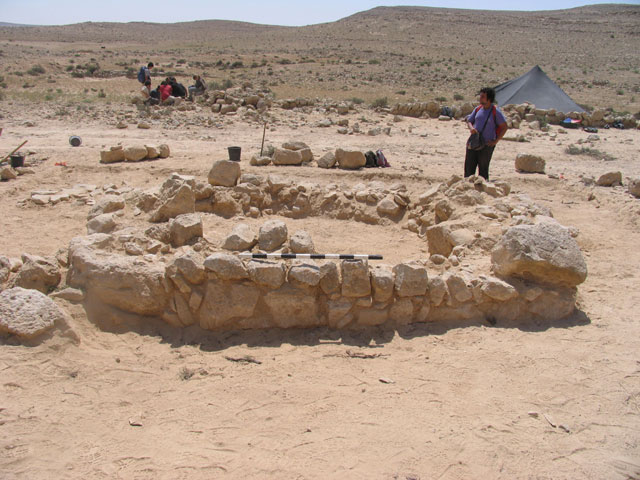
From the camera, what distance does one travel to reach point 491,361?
3979 millimetres

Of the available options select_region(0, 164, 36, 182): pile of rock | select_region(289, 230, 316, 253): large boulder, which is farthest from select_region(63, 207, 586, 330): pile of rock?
select_region(0, 164, 36, 182): pile of rock

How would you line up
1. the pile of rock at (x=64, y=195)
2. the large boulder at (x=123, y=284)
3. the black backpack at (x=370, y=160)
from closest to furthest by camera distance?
the large boulder at (x=123, y=284) < the pile of rock at (x=64, y=195) < the black backpack at (x=370, y=160)

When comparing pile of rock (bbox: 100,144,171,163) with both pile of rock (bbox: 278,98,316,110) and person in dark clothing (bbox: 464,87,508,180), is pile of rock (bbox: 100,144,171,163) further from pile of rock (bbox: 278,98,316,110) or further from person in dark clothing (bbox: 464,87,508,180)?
pile of rock (bbox: 278,98,316,110)

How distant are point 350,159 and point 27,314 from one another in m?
6.64

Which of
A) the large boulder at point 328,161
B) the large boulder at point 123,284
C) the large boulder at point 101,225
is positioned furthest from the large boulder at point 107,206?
the large boulder at point 328,161

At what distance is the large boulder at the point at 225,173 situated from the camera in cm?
794

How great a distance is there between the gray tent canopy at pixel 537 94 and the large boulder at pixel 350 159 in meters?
9.55

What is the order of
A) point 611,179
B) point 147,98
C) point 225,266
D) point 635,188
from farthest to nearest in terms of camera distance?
1. point 147,98
2. point 611,179
3. point 635,188
4. point 225,266

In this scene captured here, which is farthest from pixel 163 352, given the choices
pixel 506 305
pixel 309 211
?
pixel 309 211

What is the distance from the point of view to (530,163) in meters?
9.71

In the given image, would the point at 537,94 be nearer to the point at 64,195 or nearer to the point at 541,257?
the point at 541,257

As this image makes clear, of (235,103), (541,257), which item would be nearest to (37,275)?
(541,257)

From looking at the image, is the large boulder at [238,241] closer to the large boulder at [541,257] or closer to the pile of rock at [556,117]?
the large boulder at [541,257]

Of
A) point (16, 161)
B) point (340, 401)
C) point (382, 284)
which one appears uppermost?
point (16, 161)
